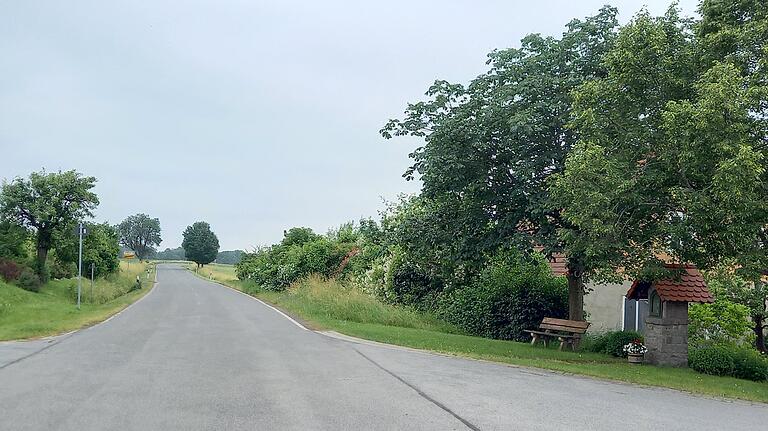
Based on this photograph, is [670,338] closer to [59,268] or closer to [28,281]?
[28,281]

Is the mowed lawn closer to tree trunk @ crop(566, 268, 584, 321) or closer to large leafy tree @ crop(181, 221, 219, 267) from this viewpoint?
tree trunk @ crop(566, 268, 584, 321)

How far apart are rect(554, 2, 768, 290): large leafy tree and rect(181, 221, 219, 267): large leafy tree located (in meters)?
135

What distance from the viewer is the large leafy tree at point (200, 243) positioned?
143 metres

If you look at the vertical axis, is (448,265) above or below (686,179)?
below

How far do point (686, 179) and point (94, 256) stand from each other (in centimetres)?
4756

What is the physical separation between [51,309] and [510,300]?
65.2ft

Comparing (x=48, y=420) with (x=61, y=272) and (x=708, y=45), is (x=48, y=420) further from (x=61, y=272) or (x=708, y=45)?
(x=61, y=272)

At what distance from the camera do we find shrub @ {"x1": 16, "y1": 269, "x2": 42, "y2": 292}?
41.7 m

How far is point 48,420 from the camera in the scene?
7.39 meters

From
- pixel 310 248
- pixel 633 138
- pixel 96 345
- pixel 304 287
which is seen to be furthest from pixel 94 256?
pixel 633 138

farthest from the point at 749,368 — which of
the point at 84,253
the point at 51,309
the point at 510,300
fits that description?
the point at 84,253

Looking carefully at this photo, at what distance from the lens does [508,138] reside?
16.5m

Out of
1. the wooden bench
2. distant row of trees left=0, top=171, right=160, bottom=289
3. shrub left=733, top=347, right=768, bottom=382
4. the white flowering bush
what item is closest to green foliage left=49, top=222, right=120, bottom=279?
distant row of trees left=0, top=171, right=160, bottom=289

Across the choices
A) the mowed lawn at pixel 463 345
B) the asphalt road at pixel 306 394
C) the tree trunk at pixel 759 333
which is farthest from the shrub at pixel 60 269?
the tree trunk at pixel 759 333
